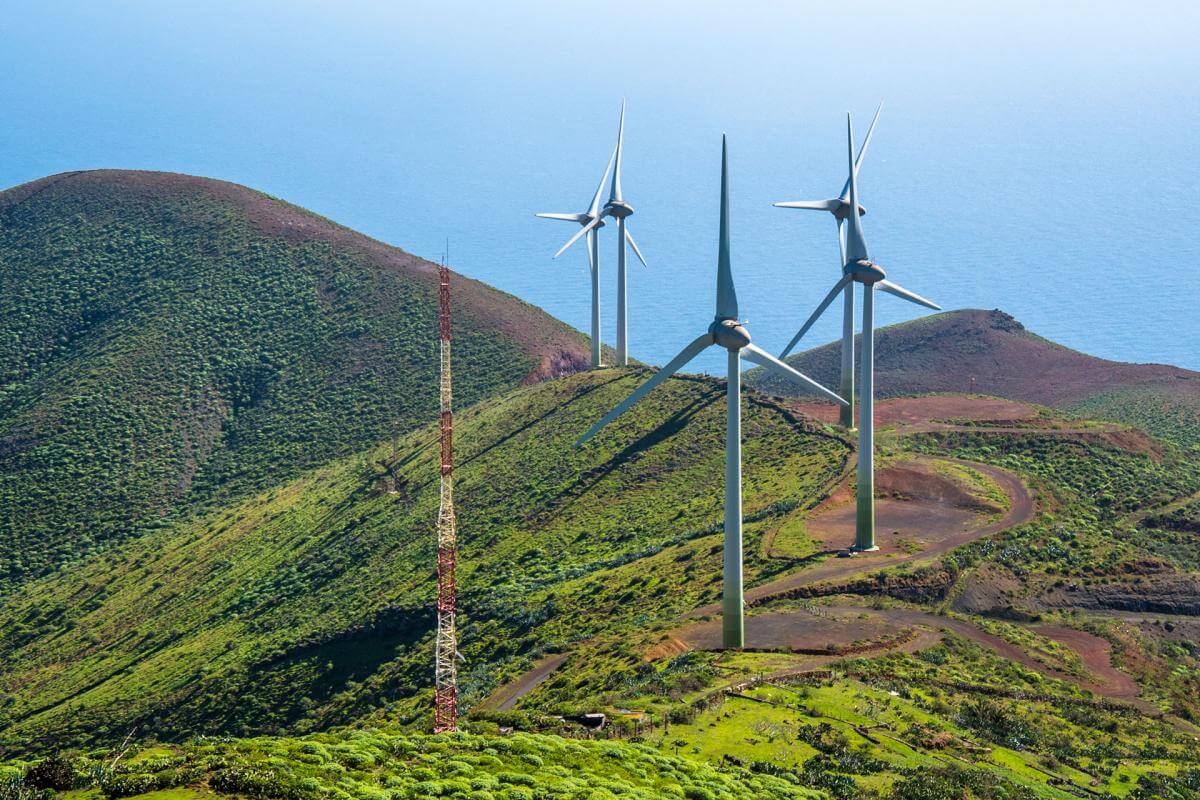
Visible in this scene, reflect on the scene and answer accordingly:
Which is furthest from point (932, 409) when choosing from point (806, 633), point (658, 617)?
point (806, 633)

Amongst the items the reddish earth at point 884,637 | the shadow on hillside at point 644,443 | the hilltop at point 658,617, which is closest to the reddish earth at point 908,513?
the hilltop at point 658,617

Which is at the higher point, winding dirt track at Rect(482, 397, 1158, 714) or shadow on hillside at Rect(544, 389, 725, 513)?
shadow on hillside at Rect(544, 389, 725, 513)

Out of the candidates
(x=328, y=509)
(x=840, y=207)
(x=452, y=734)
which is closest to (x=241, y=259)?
(x=328, y=509)

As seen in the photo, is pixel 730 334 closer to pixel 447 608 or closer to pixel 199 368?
pixel 447 608

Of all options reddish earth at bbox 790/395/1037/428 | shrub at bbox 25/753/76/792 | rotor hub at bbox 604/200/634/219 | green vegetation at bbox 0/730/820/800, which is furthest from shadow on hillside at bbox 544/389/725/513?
shrub at bbox 25/753/76/792

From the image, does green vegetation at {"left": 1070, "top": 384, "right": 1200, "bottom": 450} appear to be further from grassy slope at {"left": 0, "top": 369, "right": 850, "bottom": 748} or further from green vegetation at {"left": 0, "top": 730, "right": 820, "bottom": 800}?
green vegetation at {"left": 0, "top": 730, "right": 820, "bottom": 800}

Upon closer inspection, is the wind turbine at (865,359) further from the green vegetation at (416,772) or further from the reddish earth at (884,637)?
the green vegetation at (416,772)

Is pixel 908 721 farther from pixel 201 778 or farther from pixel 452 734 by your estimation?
pixel 201 778
